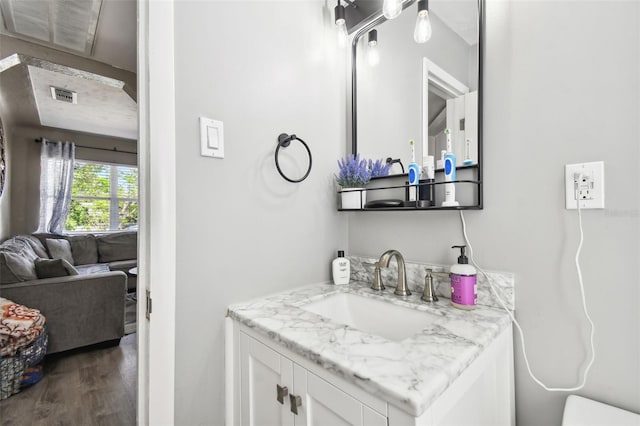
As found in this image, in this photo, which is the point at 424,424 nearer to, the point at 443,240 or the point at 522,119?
the point at 443,240

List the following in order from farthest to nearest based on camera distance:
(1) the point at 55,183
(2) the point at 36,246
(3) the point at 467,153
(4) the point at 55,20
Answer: (1) the point at 55,183
(2) the point at 36,246
(4) the point at 55,20
(3) the point at 467,153

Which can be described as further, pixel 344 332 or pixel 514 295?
pixel 514 295

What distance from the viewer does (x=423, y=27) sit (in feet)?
3.32

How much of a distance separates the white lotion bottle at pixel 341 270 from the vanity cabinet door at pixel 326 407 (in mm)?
543

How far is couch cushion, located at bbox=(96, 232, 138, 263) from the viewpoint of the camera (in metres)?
4.29

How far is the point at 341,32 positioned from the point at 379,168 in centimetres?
63

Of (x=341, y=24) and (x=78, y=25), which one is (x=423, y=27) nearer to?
(x=341, y=24)

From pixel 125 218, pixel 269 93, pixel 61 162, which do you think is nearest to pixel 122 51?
pixel 269 93

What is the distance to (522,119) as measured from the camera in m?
0.84

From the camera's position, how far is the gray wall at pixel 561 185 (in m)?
0.68

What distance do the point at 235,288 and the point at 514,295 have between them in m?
0.89

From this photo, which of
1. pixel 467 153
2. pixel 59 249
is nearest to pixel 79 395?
pixel 467 153

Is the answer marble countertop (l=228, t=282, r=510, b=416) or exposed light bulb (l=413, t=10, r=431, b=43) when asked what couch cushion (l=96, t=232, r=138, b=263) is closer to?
marble countertop (l=228, t=282, r=510, b=416)

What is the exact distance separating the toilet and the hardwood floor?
79.6 inches
